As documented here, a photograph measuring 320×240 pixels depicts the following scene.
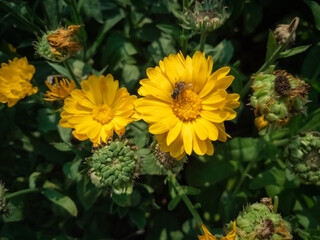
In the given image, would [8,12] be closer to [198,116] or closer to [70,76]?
[70,76]

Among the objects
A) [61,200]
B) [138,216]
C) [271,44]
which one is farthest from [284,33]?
[61,200]

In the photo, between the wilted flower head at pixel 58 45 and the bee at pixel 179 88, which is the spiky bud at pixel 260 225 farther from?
the wilted flower head at pixel 58 45

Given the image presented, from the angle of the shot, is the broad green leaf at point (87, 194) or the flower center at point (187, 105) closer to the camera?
the flower center at point (187, 105)

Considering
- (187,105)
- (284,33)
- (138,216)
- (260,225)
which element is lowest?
(138,216)

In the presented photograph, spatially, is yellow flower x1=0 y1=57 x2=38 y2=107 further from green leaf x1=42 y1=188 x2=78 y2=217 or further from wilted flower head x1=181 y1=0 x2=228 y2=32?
wilted flower head x1=181 y1=0 x2=228 y2=32

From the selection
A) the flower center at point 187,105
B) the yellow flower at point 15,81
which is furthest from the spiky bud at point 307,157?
the yellow flower at point 15,81

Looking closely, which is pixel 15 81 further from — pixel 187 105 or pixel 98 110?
pixel 187 105

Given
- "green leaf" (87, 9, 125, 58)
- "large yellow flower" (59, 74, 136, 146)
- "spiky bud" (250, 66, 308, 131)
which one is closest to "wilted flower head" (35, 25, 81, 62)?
"large yellow flower" (59, 74, 136, 146)

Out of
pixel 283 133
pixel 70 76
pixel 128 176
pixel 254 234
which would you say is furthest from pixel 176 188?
pixel 70 76
